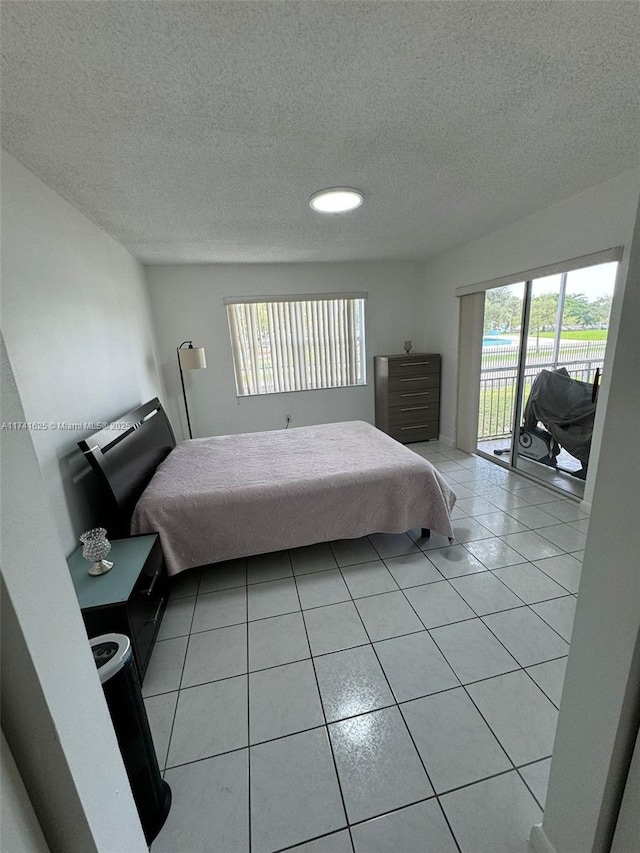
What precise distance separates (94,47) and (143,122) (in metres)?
0.38

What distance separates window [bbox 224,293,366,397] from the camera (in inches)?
174

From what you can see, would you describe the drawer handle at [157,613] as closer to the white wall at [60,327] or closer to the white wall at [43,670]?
the white wall at [60,327]

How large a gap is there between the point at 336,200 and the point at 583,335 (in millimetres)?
2411

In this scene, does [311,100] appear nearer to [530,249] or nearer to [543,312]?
[530,249]

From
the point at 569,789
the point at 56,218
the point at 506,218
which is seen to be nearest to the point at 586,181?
the point at 506,218

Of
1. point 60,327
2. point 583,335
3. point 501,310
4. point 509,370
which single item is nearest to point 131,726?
point 60,327

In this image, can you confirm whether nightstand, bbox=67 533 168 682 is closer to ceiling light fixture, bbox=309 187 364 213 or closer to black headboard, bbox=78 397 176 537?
black headboard, bbox=78 397 176 537

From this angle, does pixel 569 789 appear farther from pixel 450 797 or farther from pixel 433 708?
pixel 433 708

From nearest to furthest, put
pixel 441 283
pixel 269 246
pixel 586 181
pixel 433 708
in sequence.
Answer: pixel 433 708 < pixel 586 181 < pixel 269 246 < pixel 441 283

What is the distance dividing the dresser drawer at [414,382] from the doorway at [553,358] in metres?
0.66

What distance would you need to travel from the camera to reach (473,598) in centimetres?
199

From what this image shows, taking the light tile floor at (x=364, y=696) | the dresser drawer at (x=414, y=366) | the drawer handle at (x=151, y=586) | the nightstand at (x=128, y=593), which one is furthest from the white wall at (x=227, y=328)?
the drawer handle at (x=151, y=586)

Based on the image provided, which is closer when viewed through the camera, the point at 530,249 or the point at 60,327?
the point at 60,327

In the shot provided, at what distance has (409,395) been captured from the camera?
15.0ft
